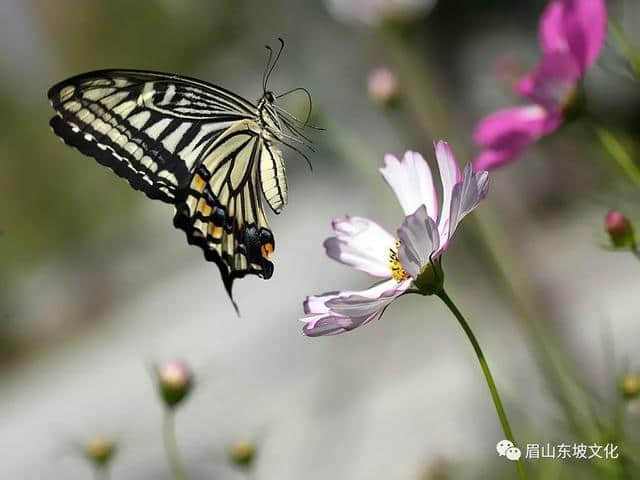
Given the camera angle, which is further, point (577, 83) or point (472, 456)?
point (472, 456)

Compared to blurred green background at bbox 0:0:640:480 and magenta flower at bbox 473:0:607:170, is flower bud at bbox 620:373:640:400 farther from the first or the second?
magenta flower at bbox 473:0:607:170

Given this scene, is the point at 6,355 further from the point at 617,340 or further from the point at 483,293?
the point at 617,340


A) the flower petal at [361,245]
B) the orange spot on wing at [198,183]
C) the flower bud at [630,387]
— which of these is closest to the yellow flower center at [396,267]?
the flower petal at [361,245]

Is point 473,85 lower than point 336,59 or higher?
lower

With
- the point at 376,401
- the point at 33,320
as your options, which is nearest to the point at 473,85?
the point at 376,401

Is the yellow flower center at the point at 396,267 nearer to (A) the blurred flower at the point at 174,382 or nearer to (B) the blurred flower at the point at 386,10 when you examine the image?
(A) the blurred flower at the point at 174,382
